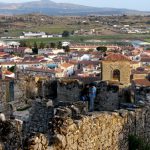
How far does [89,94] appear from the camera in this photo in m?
14.2

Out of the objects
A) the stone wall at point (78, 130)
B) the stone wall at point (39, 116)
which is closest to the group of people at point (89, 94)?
the stone wall at point (39, 116)

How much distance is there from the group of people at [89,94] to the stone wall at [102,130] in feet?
8.99

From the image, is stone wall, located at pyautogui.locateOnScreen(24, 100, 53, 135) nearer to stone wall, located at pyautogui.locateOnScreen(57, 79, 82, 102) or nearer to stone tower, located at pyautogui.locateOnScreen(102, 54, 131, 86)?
stone wall, located at pyautogui.locateOnScreen(57, 79, 82, 102)

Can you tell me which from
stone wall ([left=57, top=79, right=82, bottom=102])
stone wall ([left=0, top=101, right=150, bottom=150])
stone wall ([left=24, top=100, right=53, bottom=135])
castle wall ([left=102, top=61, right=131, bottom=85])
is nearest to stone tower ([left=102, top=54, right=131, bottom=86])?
castle wall ([left=102, top=61, right=131, bottom=85])

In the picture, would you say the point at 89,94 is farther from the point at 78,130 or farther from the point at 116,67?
the point at 116,67

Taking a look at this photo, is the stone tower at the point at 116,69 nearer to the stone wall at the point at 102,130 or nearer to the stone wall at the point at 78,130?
the stone wall at the point at 78,130

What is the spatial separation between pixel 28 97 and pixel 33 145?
857 centimetres

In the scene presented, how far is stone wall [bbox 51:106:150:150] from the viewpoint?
8.34 meters

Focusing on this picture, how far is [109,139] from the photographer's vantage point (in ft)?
32.3

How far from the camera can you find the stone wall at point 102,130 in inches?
328

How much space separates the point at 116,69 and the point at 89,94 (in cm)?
2139

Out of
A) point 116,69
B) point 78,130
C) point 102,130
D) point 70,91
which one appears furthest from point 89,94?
point 116,69

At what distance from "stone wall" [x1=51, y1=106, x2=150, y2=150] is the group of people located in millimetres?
2741

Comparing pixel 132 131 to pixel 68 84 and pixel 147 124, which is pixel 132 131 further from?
pixel 68 84
